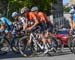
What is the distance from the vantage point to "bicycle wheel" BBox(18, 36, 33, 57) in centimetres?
1205

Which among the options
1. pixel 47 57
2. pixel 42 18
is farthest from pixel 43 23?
pixel 47 57

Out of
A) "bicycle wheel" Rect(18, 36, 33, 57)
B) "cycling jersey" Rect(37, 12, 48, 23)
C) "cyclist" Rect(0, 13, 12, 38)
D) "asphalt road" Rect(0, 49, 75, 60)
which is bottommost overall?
"asphalt road" Rect(0, 49, 75, 60)

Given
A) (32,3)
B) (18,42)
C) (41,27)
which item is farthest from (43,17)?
(32,3)

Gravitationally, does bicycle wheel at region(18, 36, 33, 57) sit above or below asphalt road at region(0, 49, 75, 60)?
above

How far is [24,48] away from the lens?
12117 mm

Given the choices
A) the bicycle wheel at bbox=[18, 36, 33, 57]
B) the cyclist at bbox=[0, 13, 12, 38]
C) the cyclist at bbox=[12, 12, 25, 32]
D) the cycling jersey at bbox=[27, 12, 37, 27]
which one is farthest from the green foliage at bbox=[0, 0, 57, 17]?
the cycling jersey at bbox=[27, 12, 37, 27]

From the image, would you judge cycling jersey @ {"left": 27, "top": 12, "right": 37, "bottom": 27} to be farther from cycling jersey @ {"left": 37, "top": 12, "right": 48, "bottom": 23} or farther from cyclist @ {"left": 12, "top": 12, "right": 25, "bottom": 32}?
cyclist @ {"left": 12, "top": 12, "right": 25, "bottom": 32}

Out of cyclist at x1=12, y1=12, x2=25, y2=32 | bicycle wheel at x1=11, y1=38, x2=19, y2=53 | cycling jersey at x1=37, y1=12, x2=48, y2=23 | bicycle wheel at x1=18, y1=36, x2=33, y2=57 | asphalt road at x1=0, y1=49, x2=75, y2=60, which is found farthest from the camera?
cyclist at x1=12, y1=12, x2=25, y2=32

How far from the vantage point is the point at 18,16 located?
1284 cm

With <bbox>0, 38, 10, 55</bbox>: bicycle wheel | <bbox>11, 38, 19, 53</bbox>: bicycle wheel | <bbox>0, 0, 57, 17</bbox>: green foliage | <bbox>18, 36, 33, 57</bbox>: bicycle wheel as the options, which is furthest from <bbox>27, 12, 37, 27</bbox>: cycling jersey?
<bbox>0, 0, 57, 17</bbox>: green foliage

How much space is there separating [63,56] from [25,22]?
1624mm

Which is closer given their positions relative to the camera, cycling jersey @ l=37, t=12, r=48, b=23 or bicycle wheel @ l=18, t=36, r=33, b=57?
cycling jersey @ l=37, t=12, r=48, b=23

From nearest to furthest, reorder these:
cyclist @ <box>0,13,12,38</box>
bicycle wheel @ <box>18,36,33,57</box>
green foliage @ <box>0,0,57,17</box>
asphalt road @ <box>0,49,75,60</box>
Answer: asphalt road @ <box>0,49,75,60</box> < bicycle wheel @ <box>18,36,33,57</box> < cyclist @ <box>0,13,12,38</box> < green foliage @ <box>0,0,57,17</box>

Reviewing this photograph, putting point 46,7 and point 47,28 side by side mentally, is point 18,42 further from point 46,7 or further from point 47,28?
point 46,7
